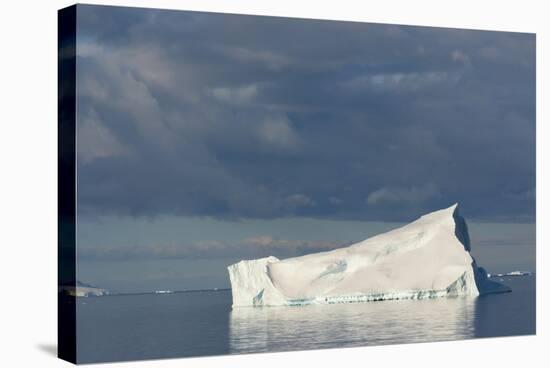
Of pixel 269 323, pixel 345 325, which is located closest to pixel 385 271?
pixel 345 325

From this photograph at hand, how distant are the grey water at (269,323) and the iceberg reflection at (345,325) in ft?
0.05

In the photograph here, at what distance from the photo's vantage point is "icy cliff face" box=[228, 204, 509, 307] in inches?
808

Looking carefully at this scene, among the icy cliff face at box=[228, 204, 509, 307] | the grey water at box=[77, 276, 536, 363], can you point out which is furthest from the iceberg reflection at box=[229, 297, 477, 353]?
the icy cliff face at box=[228, 204, 509, 307]

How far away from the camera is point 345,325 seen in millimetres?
20125

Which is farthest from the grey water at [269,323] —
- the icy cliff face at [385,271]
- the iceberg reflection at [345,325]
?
the icy cliff face at [385,271]

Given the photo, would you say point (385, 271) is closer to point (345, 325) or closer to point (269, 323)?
point (345, 325)

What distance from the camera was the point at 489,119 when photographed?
2164 centimetres

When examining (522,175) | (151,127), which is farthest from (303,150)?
(522,175)

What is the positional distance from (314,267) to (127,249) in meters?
3.06

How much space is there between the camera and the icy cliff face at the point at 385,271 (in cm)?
2052

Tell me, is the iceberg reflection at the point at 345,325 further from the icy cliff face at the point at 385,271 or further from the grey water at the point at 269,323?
the icy cliff face at the point at 385,271

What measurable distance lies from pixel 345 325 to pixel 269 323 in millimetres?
1106

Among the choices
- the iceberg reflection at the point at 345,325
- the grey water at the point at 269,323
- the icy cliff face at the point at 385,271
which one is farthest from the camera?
the icy cliff face at the point at 385,271

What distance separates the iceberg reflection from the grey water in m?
0.01
